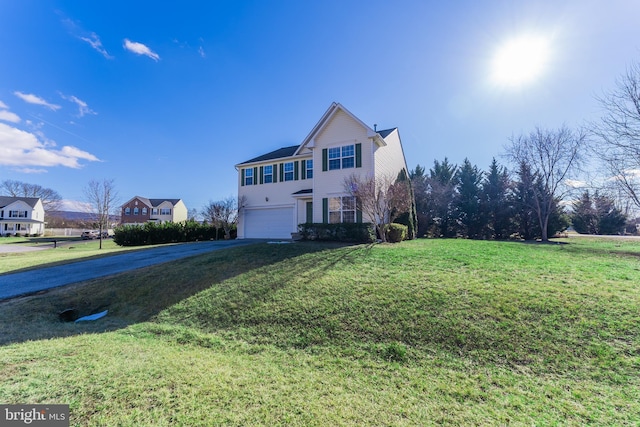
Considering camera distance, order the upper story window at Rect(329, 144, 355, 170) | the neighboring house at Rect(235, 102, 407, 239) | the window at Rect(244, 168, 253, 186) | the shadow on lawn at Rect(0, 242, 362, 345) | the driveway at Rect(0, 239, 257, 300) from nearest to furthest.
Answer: the shadow on lawn at Rect(0, 242, 362, 345), the driveway at Rect(0, 239, 257, 300), the neighboring house at Rect(235, 102, 407, 239), the upper story window at Rect(329, 144, 355, 170), the window at Rect(244, 168, 253, 186)

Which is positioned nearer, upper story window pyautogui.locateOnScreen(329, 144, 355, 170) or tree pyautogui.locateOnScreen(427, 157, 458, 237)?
upper story window pyautogui.locateOnScreen(329, 144, 355, 170)

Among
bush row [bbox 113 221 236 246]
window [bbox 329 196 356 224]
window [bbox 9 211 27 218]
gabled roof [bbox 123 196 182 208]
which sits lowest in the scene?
bush row [bbox 113 221 236 246]

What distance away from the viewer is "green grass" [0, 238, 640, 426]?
10.2 ft

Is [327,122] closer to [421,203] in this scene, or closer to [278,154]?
[278,154]

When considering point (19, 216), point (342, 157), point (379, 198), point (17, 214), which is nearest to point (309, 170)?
point (342, 157)

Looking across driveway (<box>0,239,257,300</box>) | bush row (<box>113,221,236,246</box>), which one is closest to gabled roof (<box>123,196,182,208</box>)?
bush row (<box>113,221,236,246</box>)

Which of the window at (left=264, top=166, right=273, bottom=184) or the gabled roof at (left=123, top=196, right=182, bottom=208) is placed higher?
the gabled roof at (left=123, top=196, right=182, bottom=208)

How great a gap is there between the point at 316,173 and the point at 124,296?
37.9ft

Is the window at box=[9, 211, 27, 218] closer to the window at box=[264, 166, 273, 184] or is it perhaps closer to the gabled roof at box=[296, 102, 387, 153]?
the window at box=[264, 166, 273, 184]

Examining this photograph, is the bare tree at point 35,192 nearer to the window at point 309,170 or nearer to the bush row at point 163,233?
the bush row at point 163,233

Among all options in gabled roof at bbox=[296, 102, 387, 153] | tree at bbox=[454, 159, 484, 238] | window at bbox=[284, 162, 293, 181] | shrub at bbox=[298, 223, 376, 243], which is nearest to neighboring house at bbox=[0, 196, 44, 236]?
window at bbox=[284, 162, 293, 181]

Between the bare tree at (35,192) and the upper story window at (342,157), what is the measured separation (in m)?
79.9

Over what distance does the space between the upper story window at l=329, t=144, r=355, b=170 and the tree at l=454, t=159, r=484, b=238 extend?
18874mm

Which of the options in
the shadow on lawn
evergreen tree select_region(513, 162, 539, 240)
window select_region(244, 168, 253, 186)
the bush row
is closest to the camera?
the shadow on lawn
